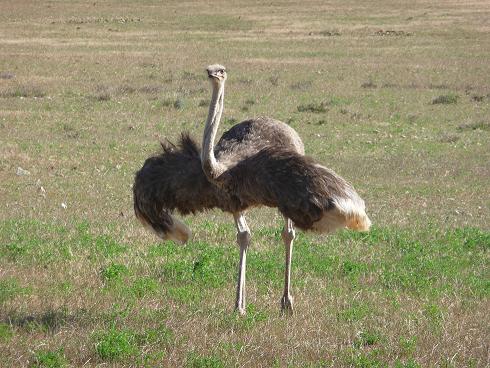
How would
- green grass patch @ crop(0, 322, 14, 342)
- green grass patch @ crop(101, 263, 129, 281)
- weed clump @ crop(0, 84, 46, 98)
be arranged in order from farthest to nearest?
weed clump @ crop(0, 84, 46, 98), green grass patch @ crop(101, 263, 129, 281), green grass patch @ crop(0, 322, 14, 342)

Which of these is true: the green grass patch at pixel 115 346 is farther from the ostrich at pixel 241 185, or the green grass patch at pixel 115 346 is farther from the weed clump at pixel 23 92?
the weed clump at pixel 23 92

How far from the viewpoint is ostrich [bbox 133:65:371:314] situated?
5965 millimetres

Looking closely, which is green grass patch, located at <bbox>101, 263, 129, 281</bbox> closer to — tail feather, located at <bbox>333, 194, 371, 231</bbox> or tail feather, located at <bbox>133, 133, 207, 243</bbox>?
tail feather, located at <bbox>133, 133, 207, 243</bbox>

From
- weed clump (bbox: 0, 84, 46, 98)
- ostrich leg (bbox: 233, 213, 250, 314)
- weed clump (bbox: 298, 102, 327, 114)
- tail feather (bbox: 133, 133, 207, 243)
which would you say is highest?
tail feather (bbox: 133, 133, 207, 243)

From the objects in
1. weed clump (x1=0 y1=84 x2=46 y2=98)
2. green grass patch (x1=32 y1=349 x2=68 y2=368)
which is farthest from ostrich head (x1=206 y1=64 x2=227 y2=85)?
weed clump (x1=0 y1=84 x2=46 y2=98)

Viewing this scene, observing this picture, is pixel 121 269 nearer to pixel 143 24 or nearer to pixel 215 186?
pixel 215 186

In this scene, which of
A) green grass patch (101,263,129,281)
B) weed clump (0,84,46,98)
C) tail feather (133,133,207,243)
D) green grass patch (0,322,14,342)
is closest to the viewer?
green grass patch (0,322,14,342)

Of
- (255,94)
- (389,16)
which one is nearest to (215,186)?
(255,94)

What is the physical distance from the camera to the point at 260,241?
9.29 meters

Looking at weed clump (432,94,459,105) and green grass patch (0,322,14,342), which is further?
weed clump (432,94,459,105)

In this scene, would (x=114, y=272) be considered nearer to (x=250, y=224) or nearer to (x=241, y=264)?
(x=241, y=264)

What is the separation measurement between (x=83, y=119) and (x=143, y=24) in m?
30.3

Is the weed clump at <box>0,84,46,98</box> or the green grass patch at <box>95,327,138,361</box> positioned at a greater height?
the green grass patch at <box>95,327,138,361</box>

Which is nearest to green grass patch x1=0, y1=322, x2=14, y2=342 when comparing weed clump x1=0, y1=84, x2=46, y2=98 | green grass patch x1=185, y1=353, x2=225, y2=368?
green grass patch x1=185, y1=353, x2=225, y2=368
